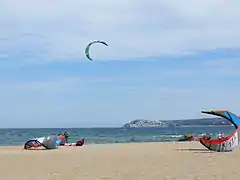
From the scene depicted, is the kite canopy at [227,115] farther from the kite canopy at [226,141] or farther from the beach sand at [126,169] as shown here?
the beach sand at [126,169]

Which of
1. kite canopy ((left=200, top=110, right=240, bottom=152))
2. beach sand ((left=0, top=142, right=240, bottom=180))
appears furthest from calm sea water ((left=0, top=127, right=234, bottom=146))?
beach sand ((left=0, top=142, right=240, bottom=180))

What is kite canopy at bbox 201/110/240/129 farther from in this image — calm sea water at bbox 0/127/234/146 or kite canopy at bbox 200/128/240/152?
calm sea water at bbox 0/127/234/146

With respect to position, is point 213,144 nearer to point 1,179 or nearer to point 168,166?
point 168,166

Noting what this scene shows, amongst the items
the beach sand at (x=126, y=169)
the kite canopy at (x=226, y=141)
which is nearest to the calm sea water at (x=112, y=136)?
the kite canopy at (x=226, y=141)

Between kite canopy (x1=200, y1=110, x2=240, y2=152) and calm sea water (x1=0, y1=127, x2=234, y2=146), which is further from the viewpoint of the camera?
calm sea water (x1=0, y1=127, x2=234, y2=146)

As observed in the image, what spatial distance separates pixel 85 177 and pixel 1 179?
1773 mm

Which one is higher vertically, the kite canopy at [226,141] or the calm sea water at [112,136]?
the calm sea water at [112,136]

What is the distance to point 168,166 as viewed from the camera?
13195mm

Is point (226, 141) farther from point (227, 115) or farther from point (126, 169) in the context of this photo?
point (126, 169)

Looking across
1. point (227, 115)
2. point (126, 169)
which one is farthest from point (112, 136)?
point (126, 169)

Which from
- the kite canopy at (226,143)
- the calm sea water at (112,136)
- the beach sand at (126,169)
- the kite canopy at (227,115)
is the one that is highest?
the calm sea water at (112,136)

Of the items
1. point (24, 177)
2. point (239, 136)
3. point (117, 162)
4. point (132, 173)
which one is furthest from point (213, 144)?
point (24, 177)

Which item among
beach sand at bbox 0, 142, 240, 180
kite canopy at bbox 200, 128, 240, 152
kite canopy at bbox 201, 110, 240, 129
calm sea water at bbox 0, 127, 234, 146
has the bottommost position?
beach sand at bbox 0, 142, 240, 180

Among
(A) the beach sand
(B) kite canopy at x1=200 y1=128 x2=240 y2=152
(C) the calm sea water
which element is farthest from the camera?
(C) the calm sea water
